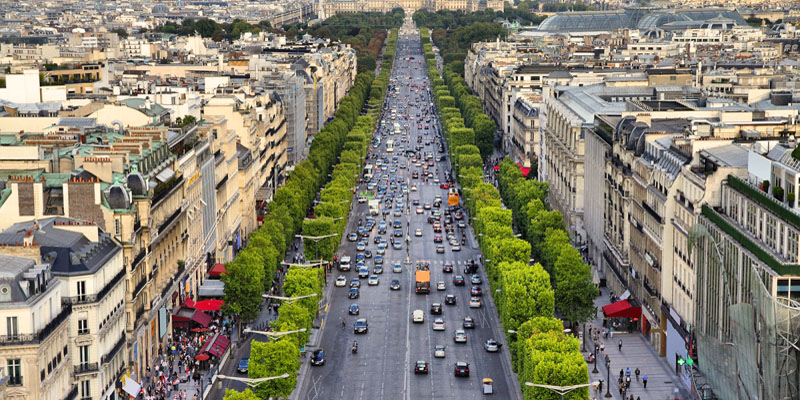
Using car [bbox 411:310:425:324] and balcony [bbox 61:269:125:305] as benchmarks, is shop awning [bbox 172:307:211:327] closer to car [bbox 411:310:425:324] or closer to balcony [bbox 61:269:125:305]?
car [bbox 411:310:425:324]

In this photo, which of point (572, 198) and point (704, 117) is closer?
point (704, 117)

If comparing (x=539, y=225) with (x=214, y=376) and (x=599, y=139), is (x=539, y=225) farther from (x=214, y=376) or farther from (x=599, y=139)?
(x=214, y=376)

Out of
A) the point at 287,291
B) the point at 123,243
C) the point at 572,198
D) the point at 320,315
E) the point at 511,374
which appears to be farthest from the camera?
the point at 572,198

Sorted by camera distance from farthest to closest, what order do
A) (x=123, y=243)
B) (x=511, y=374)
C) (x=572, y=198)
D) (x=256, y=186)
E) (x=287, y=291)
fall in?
(x=256, y=186), (x=572, y=198), (x=287, y=291), (x=511, y=374), (x=123, y=243)

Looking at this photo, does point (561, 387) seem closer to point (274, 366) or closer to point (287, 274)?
point (274, 366)

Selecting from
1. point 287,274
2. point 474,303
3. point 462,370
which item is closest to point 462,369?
point 462,370

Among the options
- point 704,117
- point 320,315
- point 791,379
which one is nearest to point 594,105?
point 704,117

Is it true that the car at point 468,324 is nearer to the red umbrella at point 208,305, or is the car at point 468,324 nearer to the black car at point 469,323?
the black car at point 469,323
